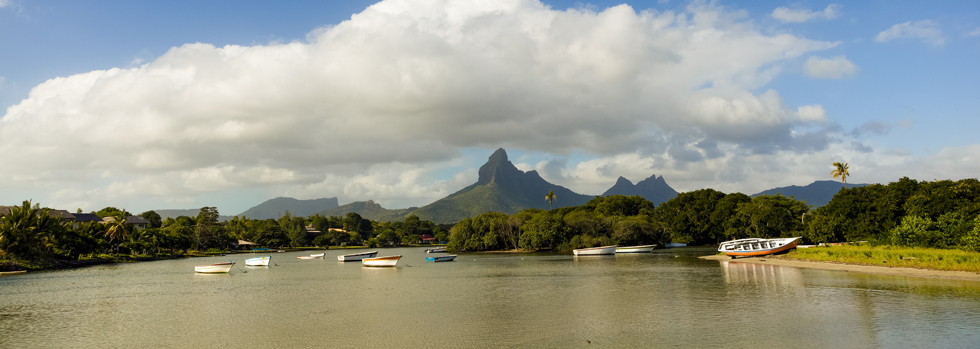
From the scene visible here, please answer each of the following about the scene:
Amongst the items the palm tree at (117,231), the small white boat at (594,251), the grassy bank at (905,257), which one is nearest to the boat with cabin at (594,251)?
the small white boat at (594,251)

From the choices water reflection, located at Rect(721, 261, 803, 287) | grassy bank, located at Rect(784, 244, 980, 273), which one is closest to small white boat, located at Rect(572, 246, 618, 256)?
grassy bank, located at Rect(784, 244, 980, 273)

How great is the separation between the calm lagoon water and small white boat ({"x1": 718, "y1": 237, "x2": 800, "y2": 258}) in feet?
74.3

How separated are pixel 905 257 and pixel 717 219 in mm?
76153

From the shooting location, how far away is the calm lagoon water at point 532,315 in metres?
18.7

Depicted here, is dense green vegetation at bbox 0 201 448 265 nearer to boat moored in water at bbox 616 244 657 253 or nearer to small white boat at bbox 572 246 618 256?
small white boat at bbox 572 246 618 256

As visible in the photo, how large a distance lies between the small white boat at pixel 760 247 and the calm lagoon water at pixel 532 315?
22640 mm

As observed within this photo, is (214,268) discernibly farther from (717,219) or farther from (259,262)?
(717,219)

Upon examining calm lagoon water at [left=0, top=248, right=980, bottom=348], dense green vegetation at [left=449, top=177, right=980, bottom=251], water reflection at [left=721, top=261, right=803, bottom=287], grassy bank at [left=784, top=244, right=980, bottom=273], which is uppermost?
dense green vegetation at [left=449, top=177, right=980, bottom=251]

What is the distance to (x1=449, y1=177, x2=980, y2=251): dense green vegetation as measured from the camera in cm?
6375

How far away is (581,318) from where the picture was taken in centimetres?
2342

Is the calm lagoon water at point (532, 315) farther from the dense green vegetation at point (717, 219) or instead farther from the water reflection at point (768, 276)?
the dense green vegetation at point (717, 219)

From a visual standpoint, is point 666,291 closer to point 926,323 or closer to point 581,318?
point 581,318

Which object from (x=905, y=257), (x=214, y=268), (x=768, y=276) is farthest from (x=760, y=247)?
(x=214, y=268)

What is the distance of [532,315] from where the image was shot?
81.1ft
